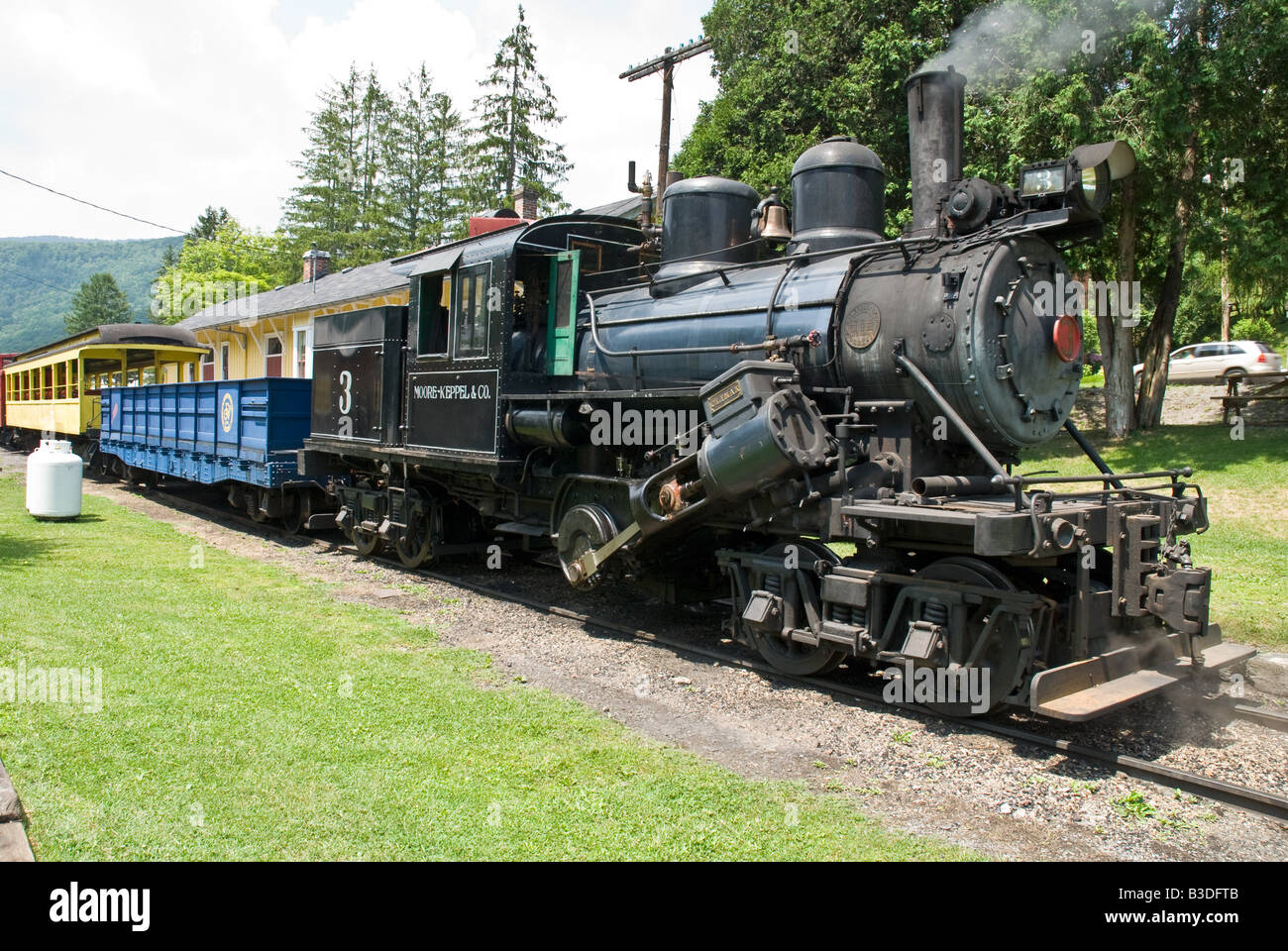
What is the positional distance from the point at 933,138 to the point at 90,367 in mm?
22689

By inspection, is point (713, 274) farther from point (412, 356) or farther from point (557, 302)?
point (412, 356)

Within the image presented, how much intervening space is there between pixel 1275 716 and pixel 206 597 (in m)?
8.55

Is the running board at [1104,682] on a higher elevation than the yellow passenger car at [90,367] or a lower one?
lower

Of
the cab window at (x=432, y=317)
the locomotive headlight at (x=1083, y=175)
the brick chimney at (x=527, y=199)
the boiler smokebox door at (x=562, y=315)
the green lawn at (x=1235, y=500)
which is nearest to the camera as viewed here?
the locomotive headlight at (x=1083, y=175)

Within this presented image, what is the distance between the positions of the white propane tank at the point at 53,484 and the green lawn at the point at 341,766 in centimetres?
648

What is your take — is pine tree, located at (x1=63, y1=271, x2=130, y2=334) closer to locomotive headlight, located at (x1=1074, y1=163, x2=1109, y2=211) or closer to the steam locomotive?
the steam locomotive

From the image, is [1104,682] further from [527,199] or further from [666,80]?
[527,199]

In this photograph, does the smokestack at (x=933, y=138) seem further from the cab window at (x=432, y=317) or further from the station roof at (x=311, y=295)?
the station roof at (x=311, y=295)

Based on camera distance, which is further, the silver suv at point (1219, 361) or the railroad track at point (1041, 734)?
the silver suv at point (1219, 361)

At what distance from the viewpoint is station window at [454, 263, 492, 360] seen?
9.00 metres

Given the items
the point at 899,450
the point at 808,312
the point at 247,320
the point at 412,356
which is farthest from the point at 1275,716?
the point at 247,320

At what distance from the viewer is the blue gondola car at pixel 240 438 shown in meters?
13.0

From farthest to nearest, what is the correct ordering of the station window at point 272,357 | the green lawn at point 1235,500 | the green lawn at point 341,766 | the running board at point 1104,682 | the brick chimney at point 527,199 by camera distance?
the station window at point 272,357, the brick chimney at point 527,199, the green lawn at point 1235,500, the running board at point 1104,682, the green lawn at point 341,766

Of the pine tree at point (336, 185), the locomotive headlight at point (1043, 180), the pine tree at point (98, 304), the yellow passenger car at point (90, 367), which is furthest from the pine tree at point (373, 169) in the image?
the pine tree at point (98, 304)
